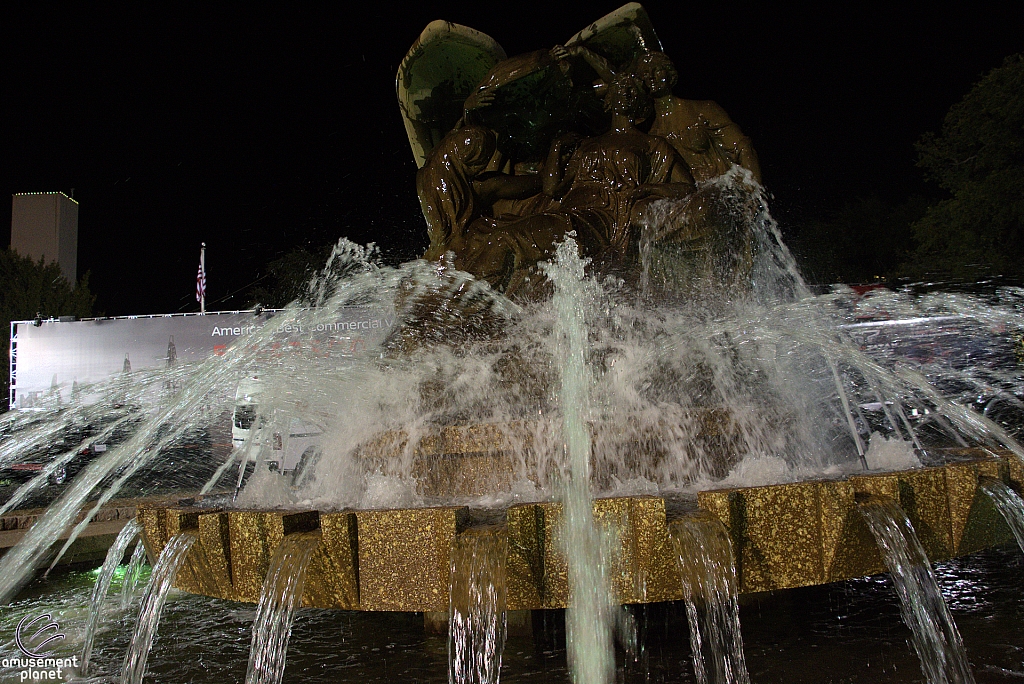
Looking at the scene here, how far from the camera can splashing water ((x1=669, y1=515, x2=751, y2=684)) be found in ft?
9.18

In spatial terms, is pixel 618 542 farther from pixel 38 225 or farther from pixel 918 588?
pixel 38 225

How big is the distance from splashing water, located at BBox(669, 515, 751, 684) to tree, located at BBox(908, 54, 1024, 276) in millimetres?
21007

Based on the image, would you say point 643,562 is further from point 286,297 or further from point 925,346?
point 286,297

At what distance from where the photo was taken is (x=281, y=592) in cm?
298

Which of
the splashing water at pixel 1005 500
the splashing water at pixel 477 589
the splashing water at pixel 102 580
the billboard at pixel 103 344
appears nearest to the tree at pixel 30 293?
the billboard at pixel 103 344

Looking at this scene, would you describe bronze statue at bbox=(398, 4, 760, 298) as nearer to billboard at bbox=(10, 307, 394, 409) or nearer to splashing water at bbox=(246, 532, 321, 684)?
splashing water at bbox=(246, 532, 321, 684)

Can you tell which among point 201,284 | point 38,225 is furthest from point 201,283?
point 38,225

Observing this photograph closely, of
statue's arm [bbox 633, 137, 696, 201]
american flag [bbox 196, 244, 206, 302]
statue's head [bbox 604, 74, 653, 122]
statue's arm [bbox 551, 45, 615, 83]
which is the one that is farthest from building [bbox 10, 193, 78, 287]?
statue's arm [bbox 633, 137, 696, 201]

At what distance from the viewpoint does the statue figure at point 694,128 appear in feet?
19.4

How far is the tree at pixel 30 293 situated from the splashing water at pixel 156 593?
3323 centimetres

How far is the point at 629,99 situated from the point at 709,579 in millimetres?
4615

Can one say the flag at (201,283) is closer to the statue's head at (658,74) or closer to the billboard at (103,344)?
the billboard at (103,344)

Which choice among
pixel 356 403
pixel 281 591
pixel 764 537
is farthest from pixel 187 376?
pixel 764 537

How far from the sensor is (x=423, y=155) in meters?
7.88
